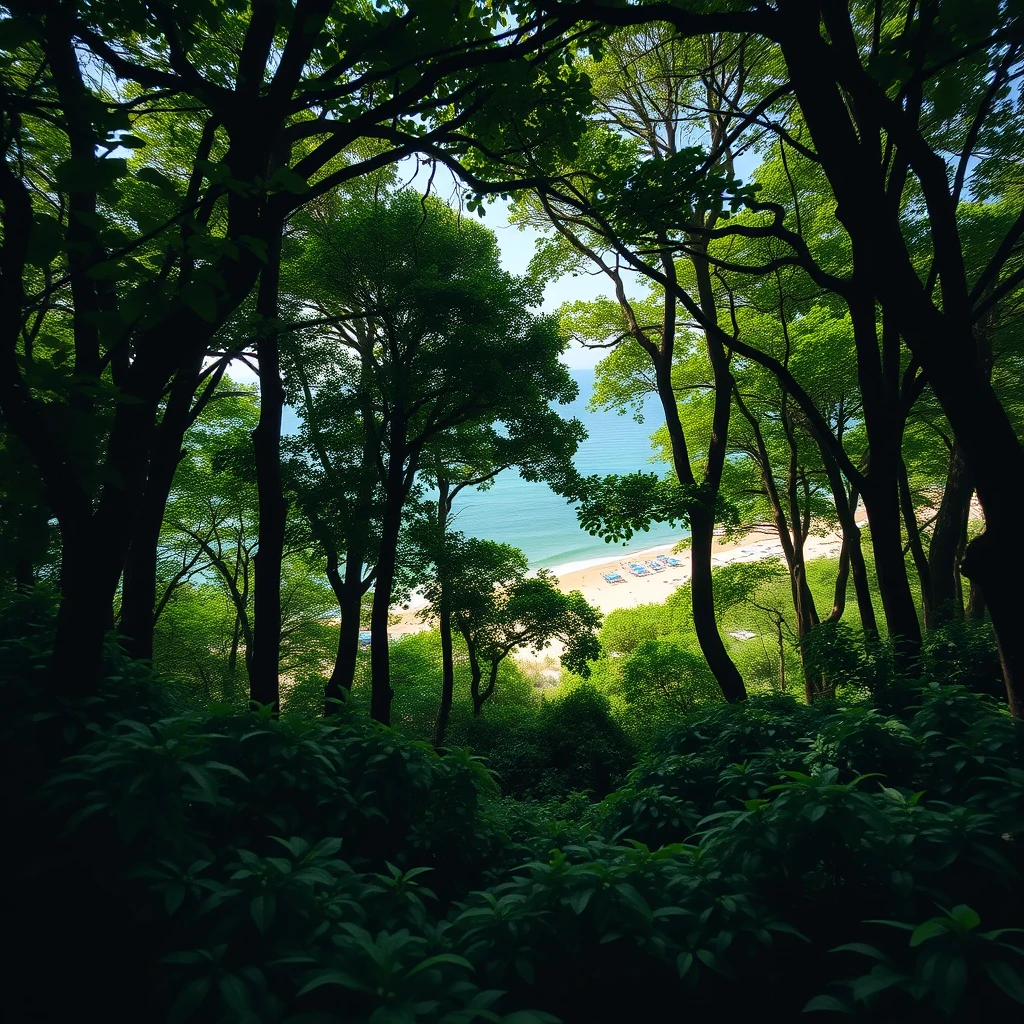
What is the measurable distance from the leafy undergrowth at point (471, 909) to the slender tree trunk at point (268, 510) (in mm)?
3847

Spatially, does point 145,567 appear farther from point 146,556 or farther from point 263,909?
point 263,909

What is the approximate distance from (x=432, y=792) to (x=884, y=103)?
4.32 metres

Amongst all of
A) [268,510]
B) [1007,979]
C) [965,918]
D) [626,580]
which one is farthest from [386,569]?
[626,580]

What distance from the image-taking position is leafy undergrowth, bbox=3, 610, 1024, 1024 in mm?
1363

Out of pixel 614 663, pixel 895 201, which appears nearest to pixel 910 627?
pixel 895 201

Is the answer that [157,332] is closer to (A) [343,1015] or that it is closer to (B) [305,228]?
(A) [343,1015]

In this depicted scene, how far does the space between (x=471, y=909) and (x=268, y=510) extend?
534 cm

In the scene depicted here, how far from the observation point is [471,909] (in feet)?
5.58

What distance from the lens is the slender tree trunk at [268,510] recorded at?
20.0ft

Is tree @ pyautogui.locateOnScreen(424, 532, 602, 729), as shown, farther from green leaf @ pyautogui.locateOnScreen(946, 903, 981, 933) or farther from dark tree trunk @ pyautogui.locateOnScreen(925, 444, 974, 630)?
green leaf @ pyautogui.locateOnScreen(946, 903, 981, 933)

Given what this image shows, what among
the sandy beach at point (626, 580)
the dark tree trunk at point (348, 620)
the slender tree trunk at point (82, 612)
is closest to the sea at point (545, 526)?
the sandy beach at point (626, 580)

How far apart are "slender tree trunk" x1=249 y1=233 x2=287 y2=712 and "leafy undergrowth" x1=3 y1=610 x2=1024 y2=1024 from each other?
385 centimetres

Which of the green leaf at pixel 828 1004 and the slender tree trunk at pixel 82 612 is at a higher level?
the slender tree trunk at pixel 82 612

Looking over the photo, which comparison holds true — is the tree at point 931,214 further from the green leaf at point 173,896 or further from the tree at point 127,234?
the green leaf at point 173,896
